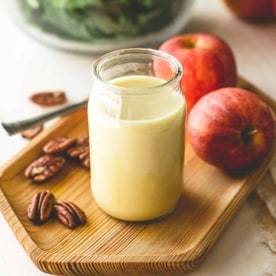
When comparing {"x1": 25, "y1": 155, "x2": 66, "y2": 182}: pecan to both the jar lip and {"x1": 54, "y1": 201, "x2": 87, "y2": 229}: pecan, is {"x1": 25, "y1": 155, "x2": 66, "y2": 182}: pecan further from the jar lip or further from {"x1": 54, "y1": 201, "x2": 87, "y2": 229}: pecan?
the jar lip

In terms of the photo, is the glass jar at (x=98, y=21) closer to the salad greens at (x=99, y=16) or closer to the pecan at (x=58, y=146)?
the salad greens at (x=99, y=16)

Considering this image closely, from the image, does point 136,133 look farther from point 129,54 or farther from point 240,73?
point 240,73

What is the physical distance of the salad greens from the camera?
4.06ft

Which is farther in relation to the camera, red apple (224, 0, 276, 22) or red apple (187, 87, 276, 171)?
red apple (224, 0, 276, 22)

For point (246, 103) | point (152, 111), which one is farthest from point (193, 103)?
point (152, 111)

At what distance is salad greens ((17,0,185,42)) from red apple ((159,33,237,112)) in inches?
5.8

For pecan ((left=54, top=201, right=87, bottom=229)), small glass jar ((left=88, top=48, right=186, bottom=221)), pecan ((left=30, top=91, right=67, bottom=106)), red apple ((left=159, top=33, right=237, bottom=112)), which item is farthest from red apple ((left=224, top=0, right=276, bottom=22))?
pecan ((left=54, top=201, right=87, bottom=229))

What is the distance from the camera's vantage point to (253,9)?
144 centimetres

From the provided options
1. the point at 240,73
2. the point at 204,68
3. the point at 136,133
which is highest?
the point at 136,133

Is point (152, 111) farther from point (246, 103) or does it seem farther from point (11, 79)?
point (11, 79)

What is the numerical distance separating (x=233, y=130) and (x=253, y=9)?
21.4 inches

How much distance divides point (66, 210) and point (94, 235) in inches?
2.1

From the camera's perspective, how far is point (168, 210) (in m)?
0.94

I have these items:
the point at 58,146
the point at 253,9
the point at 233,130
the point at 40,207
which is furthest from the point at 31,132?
the point at 253,9
